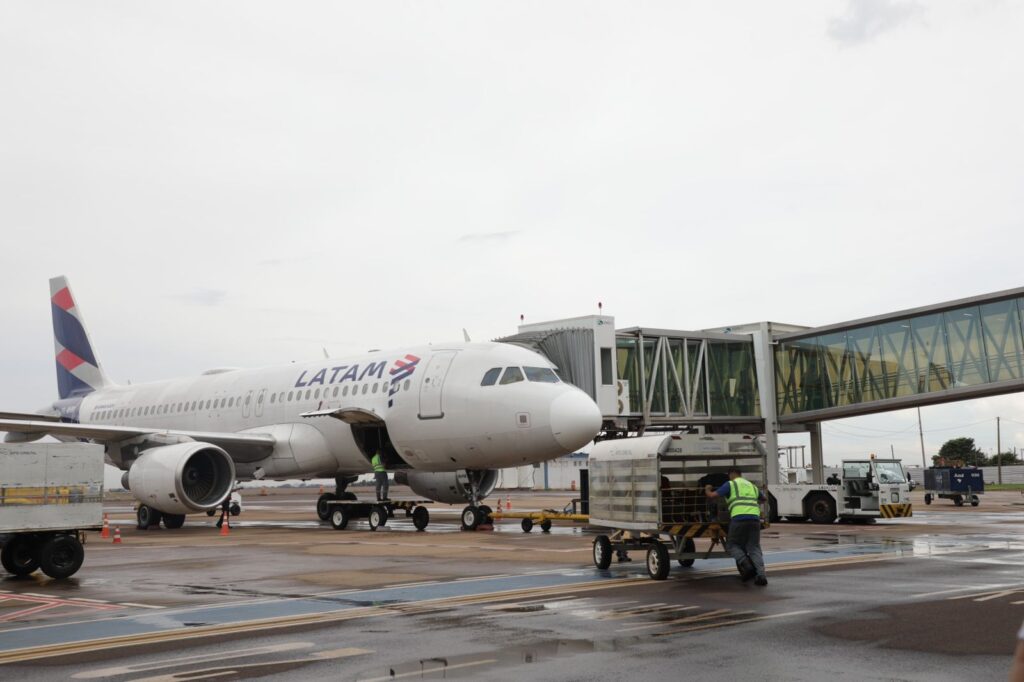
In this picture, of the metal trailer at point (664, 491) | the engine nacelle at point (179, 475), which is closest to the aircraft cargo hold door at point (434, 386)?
the engine nacelle at point (179, 475)

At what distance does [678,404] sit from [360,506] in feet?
49.5

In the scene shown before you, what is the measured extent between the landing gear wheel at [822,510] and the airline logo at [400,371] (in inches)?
531

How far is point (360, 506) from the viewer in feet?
93.2

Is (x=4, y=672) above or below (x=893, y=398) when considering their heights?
below

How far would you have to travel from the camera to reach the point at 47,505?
1582 cm

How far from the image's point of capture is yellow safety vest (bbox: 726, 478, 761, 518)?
1408 cm

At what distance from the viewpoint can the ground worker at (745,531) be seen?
13.8 meters

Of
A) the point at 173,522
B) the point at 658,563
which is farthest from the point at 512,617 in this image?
the point at 173,522

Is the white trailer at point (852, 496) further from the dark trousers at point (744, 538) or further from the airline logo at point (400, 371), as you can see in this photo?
the dark trousers at point (744, 538)

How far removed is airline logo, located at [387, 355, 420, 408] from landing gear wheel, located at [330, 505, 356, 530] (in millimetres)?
3610

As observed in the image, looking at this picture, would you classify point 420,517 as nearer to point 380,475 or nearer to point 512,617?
point 380,475

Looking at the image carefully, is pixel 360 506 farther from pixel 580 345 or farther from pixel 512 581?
pixel 512 581

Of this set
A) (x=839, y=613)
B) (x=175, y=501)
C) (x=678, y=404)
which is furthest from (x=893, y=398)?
(x=839, y=613)

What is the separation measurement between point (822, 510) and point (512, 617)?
22.4 metres
